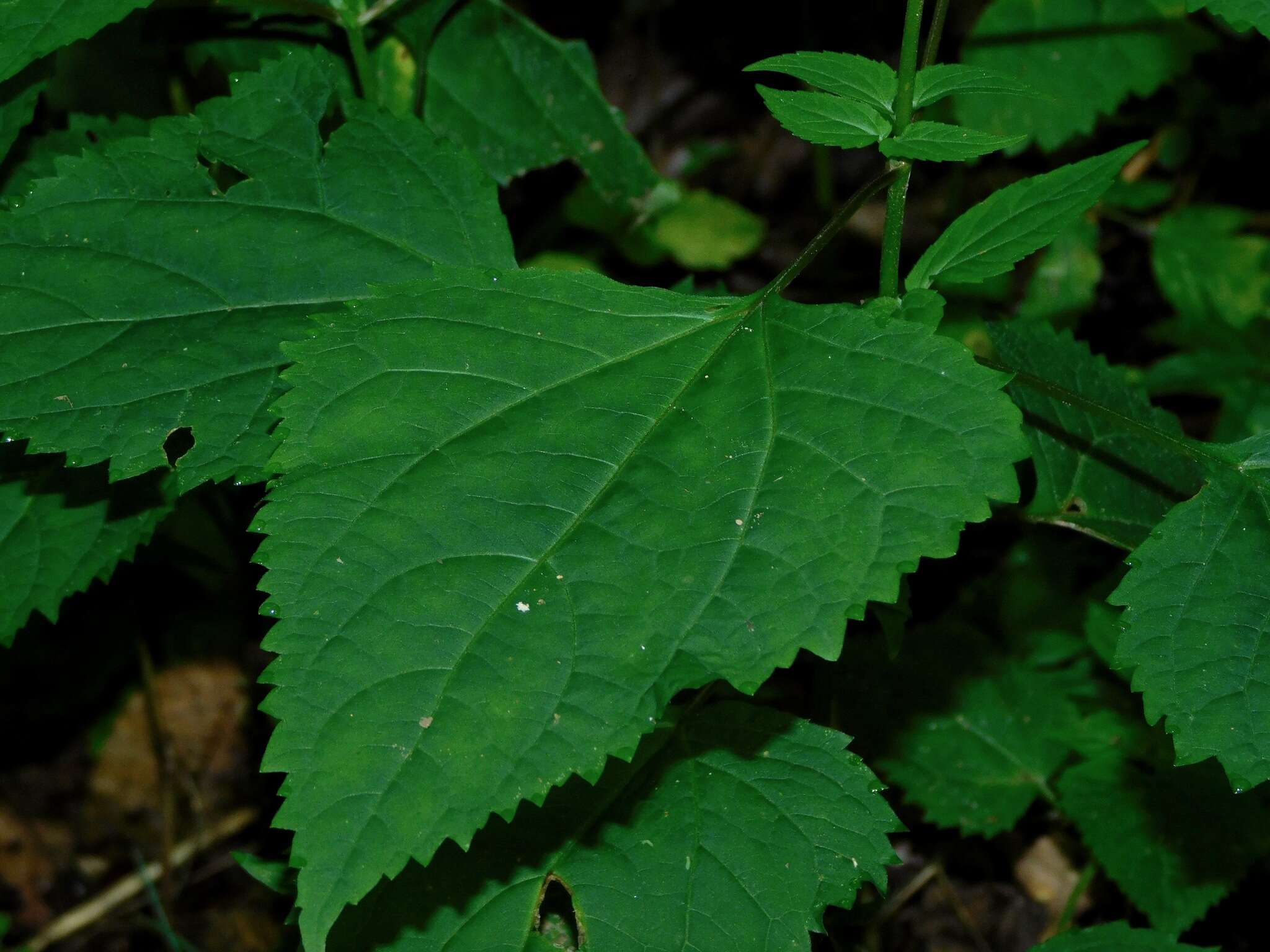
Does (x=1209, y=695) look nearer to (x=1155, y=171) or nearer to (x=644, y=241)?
(x=644, y=241)

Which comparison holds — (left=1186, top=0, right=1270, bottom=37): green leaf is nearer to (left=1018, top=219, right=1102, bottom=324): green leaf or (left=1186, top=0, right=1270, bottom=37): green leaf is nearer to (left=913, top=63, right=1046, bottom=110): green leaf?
(left=913, top=63, right=1046, bottom=110): green leaf

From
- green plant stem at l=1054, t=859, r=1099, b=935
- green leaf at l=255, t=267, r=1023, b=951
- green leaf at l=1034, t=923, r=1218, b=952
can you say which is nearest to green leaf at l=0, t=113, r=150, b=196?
green leaf at l=255, t=267, r=1023, b=951

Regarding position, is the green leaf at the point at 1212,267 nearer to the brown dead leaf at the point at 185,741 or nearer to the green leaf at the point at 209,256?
the green leaf at the point at 209,256

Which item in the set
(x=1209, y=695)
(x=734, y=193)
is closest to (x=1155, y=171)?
(x=734, y=193)

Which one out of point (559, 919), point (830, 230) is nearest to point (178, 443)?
point (559, 919)

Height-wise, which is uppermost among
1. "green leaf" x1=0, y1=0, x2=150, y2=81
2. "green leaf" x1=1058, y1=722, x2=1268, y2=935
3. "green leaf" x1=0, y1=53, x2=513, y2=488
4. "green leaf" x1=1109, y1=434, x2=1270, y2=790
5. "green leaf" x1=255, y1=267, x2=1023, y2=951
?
"green leaf" x1=0, y1=0, x2=150, y2=81

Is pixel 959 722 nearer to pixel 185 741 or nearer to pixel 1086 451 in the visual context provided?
pixel 1086 451
